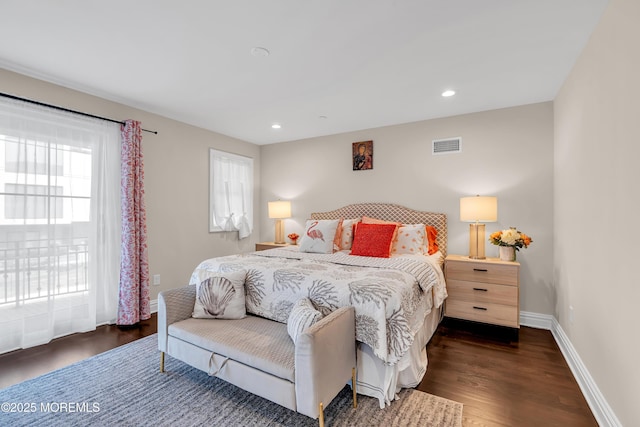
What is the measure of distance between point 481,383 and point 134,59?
12.3 ft

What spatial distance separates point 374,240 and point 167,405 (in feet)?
7.58

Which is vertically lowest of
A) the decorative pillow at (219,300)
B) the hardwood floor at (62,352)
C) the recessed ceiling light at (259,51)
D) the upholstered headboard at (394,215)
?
the hardwood floor at (62,352)

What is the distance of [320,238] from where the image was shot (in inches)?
141

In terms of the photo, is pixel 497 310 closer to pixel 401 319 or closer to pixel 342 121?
pixel 401 319

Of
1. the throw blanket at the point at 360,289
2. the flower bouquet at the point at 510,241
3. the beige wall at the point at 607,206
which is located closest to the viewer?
the beige wall at the point at 607,206

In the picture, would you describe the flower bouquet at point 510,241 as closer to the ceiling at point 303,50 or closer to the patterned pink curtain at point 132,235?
the ceiling at point 303,50

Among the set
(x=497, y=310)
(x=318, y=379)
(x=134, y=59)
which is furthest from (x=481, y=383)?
(x=134, y=59)

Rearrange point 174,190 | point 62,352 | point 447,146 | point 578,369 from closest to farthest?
point 578,369, point 62,352, point 447,146, point 174,190

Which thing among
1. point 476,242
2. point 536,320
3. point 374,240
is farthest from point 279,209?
point 536,320

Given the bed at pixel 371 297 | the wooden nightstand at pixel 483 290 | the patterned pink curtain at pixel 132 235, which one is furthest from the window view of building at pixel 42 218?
the wooden nightstand at pixel 483 290

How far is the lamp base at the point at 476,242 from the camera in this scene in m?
3.25

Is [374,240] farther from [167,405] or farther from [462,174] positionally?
[167,405]

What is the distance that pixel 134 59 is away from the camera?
238cm

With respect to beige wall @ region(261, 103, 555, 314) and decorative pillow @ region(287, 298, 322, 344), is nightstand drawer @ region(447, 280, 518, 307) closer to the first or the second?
beige wall @ region(261, 103, 555, 314)
